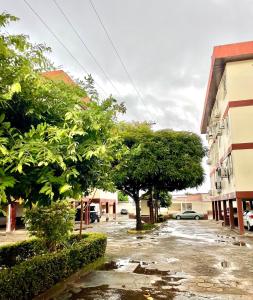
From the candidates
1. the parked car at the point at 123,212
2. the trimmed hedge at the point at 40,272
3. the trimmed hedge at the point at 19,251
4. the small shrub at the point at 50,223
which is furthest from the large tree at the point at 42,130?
the parked car at the point at 123,212

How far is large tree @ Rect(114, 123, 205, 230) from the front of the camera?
19.5m

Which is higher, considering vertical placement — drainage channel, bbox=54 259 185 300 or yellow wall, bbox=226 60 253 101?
yellow wall, bbox=226 60 253 101

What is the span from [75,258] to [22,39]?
6151 mm

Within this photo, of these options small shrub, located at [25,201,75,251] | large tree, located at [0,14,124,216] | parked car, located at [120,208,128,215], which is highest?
large tree, located at [0,14,124,216]

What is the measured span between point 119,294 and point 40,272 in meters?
1.81

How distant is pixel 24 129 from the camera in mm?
4359

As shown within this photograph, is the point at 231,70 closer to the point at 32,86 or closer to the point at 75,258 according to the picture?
the point at 75,258

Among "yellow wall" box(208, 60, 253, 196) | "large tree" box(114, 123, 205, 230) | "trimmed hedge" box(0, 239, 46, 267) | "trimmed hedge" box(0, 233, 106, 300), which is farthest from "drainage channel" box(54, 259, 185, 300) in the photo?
"yellow wall" box(208, 60, 253, 196)

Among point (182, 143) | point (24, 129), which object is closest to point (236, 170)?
point (182, 143)

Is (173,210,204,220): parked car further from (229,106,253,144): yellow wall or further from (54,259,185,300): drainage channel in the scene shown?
(54,259,185,300): drainage channel

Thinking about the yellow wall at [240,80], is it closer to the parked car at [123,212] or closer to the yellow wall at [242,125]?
the yellow wall at [242,125]

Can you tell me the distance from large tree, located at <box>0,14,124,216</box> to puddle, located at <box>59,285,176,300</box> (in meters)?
3.17

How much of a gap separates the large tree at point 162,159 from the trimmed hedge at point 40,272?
9979 millimetres

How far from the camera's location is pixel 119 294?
6.62 metres
